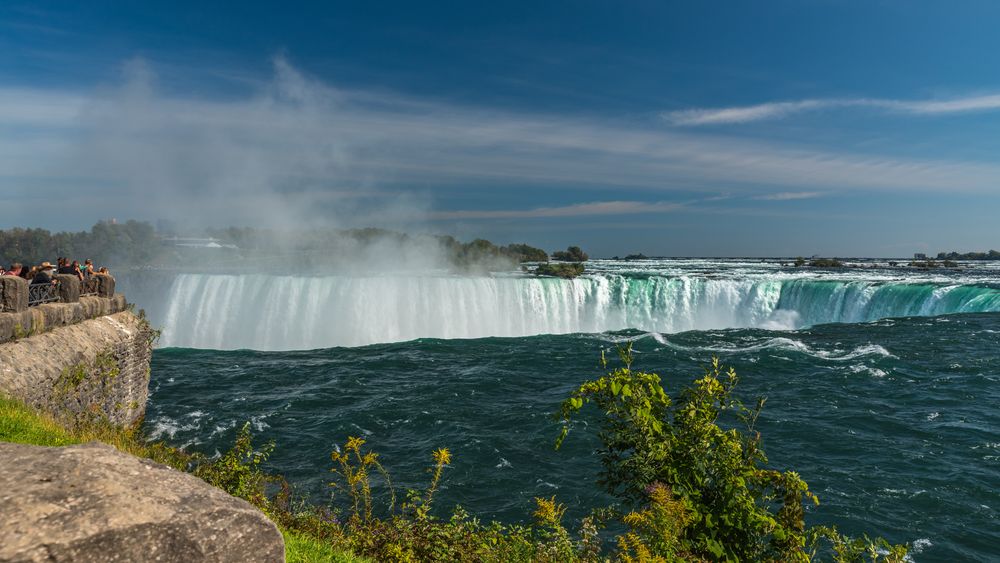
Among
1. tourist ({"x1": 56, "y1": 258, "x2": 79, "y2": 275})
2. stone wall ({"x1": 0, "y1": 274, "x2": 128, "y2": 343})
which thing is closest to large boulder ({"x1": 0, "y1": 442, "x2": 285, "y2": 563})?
stone wall ({"x1": 0, "y1": 274, "x2": 128, "y2": 343})

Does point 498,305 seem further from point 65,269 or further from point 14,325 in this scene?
point 14,325

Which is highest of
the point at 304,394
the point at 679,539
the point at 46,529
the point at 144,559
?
the point at 46,529

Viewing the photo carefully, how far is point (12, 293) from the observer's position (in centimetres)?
908

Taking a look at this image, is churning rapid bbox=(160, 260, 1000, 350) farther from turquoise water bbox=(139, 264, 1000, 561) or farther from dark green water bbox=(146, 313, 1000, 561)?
dark green water bbox=(146, 313, 1000, 561)

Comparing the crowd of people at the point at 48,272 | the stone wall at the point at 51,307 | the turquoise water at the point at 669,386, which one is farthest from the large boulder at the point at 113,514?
the crowd of people at the point at 48,272

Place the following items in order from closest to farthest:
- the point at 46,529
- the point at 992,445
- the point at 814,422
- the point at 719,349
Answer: the point at 46,529 < the point at 992,445 < the point at 814,422 < the point at 719,349

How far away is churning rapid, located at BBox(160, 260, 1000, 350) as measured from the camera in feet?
94.8

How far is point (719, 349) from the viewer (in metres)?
23.6

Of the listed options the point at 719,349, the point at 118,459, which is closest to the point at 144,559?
the point at 118,459

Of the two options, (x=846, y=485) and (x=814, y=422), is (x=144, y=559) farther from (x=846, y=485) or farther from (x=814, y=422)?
(x=814, y=422)

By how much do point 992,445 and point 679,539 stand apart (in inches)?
480

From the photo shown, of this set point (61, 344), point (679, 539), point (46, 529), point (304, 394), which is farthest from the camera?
point (304, 394)

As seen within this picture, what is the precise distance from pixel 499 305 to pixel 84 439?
2390cm

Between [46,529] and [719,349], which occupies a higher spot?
[46,529]
